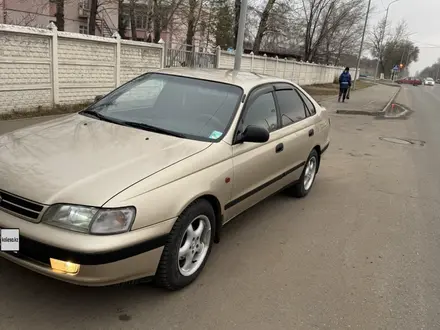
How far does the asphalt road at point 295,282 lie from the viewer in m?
2.83

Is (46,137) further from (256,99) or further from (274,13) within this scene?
(274,13)

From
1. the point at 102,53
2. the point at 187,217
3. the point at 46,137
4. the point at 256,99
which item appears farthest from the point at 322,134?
the point at 102,53

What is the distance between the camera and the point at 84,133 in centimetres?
347

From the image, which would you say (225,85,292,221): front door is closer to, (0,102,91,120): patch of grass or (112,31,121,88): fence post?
(0,102,91,120): patch of grass

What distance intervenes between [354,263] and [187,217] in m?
1.78

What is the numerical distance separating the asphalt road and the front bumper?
368 millimetres

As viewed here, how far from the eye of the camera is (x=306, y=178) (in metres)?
5.60

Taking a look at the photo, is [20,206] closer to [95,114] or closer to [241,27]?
[95,114]

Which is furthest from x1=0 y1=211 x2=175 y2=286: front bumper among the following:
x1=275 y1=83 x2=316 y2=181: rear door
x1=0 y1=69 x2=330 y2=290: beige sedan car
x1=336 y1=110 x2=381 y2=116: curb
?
x1=336 y1=110 x2=381 y2=116: curb

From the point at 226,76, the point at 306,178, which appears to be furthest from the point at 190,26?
the point at 226,76

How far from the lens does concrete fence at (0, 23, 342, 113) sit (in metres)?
9.53

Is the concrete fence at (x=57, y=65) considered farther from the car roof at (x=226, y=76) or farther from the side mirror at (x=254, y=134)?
the side mirror at (x=254, y=134)

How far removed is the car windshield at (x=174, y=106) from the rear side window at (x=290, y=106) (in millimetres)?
803

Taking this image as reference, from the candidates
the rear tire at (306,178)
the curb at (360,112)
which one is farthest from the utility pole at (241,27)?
the curb at (360,112)
